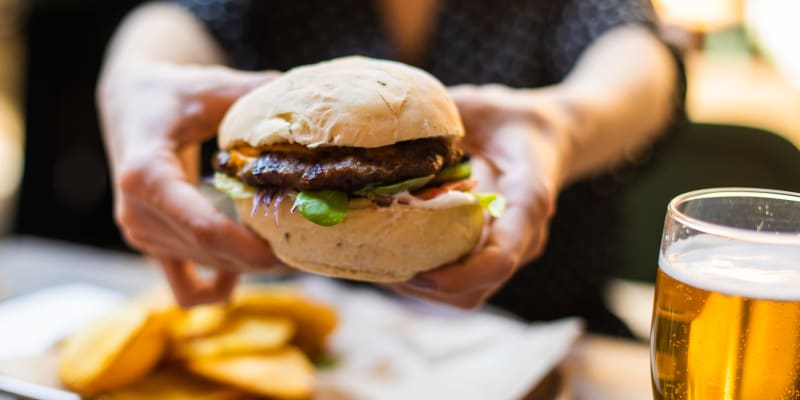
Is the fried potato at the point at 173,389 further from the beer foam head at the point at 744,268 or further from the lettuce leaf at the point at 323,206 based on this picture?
the beer foam head at the point at 744,268

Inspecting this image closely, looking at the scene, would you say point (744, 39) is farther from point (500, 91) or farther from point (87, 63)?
point (87, 63)

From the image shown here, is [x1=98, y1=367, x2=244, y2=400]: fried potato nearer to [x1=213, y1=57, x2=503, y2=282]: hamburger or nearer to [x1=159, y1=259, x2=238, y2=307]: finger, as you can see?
[x1=159, y1=259, x2=238, y2=307]: finger

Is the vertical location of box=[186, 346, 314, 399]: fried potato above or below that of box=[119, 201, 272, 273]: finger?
below

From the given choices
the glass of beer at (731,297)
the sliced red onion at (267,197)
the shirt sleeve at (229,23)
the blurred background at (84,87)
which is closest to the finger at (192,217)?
the sliced red onion at (267,197)

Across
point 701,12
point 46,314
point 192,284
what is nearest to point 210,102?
point 192,284

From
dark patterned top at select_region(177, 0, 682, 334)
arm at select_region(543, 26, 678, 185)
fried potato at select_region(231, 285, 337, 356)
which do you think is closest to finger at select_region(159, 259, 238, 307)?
fried potato at select_region(231, 285, 337, 356)

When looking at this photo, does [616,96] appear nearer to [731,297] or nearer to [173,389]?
[731,297]
